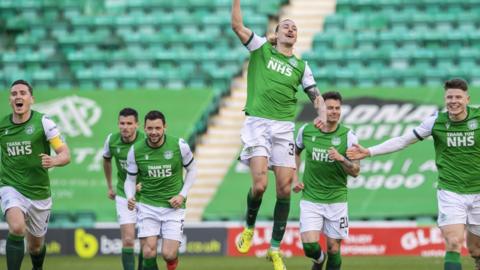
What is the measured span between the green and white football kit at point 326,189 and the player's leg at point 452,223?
2105mm

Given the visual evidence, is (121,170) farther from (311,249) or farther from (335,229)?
(335,229)

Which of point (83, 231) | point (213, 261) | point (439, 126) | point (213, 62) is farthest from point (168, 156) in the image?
point (213, 62)

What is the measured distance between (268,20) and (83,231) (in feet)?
24.4

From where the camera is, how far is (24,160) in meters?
12.7

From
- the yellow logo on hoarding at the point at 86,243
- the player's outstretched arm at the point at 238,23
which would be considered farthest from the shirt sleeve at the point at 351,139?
the yellow logo on hoarding at the point at 86,243

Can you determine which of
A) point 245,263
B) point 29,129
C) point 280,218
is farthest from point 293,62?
point 245,263

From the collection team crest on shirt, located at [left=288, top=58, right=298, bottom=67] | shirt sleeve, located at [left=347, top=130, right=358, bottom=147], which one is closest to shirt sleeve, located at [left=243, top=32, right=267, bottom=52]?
team crest on shirt, located at [left=288, top=58, right=298, bottom=67]

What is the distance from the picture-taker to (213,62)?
2375 cm

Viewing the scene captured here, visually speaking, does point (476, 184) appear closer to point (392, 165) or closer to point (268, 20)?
point (392, 165)

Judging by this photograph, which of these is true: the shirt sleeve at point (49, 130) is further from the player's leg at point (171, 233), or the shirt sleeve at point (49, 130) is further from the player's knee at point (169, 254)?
the player's knee at point (169, 254)

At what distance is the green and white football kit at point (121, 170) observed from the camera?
1480 centimetres

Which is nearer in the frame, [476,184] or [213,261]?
[476,184]

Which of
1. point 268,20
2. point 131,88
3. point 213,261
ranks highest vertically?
point 268,20

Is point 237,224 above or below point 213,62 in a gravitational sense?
below
